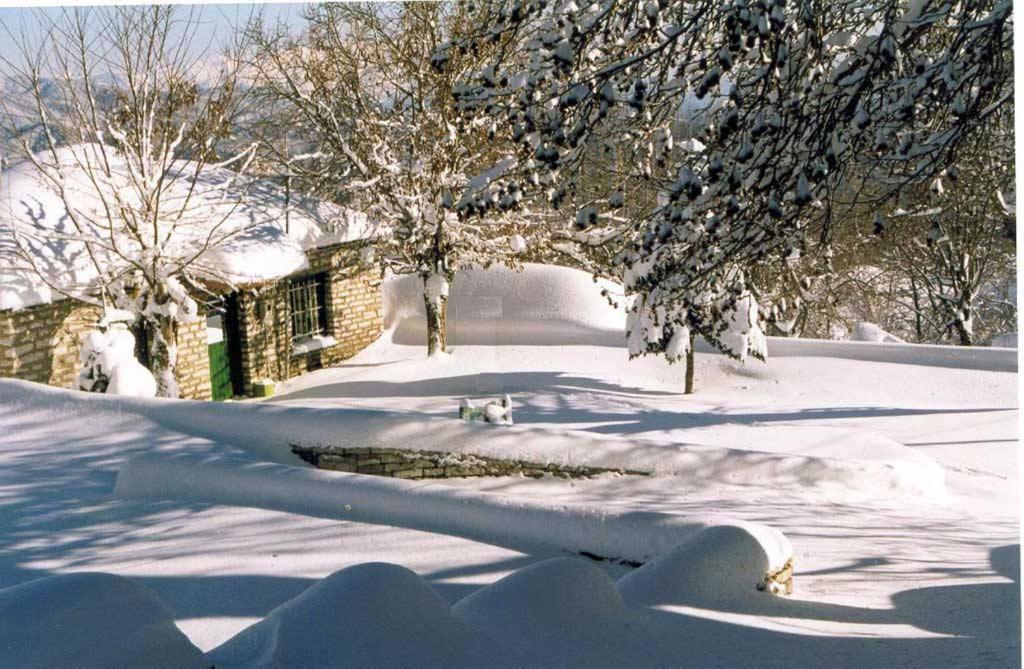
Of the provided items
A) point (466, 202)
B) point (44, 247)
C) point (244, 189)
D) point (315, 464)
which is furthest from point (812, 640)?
point (244, 189)

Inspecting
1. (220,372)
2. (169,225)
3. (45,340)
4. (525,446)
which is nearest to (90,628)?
(525,446)

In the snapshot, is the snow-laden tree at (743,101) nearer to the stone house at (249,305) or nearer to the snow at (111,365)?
the stone house at (249,305)

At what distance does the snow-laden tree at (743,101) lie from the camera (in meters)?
2.59

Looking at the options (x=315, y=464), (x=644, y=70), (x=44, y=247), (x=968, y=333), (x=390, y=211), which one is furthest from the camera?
(x=968, y=333)

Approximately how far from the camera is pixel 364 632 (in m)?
2.32

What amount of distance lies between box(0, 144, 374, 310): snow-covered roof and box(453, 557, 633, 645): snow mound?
4.44 metres

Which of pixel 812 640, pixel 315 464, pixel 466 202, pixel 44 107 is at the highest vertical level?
pixel 44 107

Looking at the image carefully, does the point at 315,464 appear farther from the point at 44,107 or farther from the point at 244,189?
the point at 244,189

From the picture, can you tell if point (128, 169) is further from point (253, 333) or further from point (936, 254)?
point (936, 254)

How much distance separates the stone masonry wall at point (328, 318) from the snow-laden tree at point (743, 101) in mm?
3350

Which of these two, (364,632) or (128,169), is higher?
(128,169)

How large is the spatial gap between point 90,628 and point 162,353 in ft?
17.7

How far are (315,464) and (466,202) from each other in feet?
7.02

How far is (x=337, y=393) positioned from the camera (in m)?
6.33
